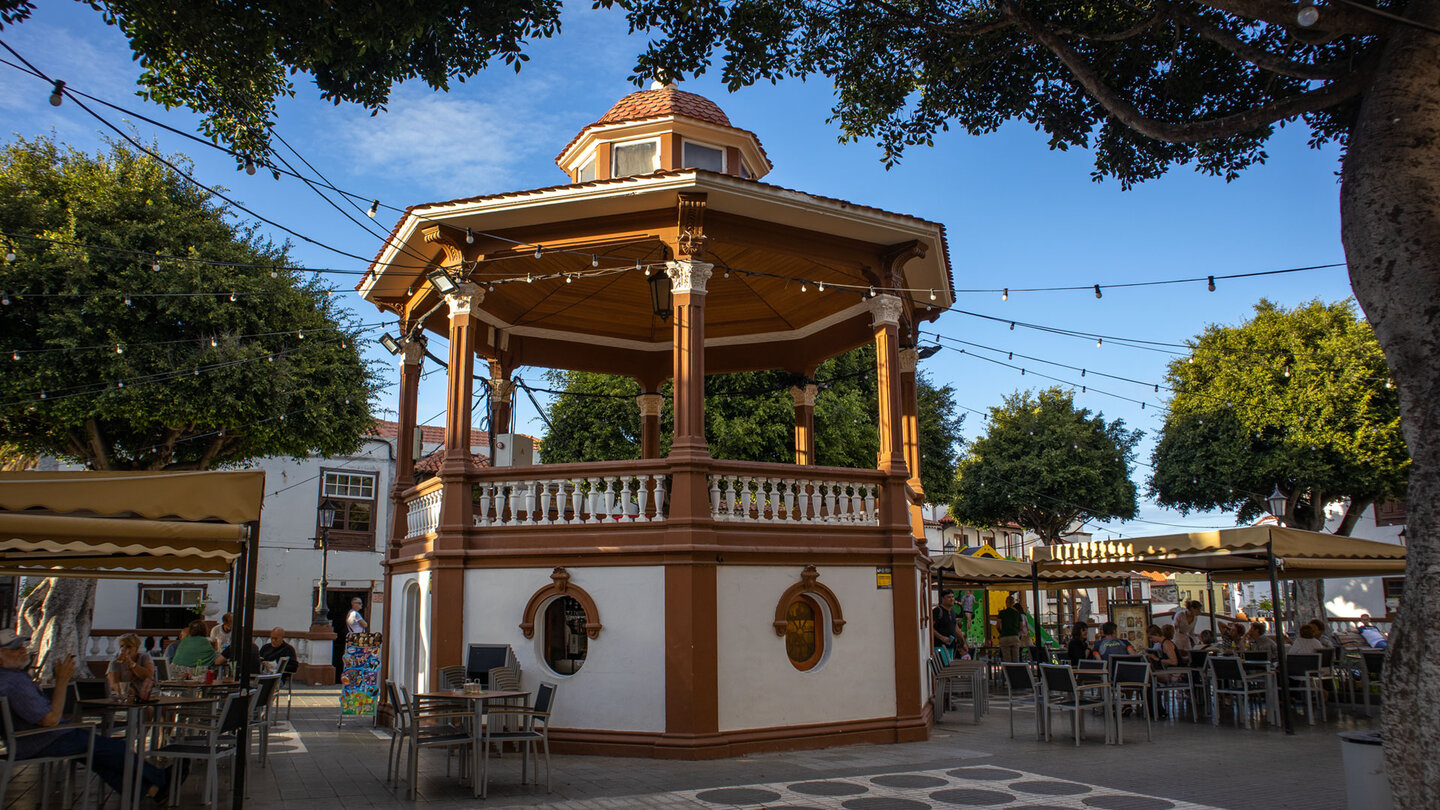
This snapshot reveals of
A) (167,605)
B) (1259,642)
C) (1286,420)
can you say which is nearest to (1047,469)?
(1286,420)

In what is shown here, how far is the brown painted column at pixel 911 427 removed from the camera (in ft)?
45.7

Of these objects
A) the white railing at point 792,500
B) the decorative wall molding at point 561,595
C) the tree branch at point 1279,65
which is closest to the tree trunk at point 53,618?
the decorative wall molding at point 561,595

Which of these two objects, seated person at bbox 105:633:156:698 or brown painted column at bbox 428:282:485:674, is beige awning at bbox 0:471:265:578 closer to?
seated person at bbox 105:633:156:698

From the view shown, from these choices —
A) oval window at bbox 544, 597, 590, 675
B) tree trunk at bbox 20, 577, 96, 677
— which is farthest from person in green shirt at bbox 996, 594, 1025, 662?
tree trunk at bbox 20, 577, 96, 677

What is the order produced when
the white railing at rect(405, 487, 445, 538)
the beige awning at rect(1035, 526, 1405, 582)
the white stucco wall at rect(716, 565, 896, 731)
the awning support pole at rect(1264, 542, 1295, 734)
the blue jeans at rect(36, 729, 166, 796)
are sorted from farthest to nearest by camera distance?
the beige awning at rect(1035, 526, 1405, 582)
the white railing at rect(405, 487, 445, 538)
the awning support pole at rect(1264, 542, 1295, 734)
the white stucco wall at rect(716, 565, 896, 731)
the blue jeans at rect(36, 729, 166, 796)

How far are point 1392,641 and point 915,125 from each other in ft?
25.4

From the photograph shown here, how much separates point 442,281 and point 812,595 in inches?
233

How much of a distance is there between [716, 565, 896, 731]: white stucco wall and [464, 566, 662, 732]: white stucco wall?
725mm

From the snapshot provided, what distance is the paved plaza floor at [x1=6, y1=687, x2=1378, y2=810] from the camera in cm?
786

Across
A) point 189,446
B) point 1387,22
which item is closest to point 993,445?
point 189,446

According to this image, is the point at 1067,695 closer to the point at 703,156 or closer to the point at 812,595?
the point at 812,595

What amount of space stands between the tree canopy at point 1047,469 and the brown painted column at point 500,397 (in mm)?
22086

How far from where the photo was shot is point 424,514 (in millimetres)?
12773

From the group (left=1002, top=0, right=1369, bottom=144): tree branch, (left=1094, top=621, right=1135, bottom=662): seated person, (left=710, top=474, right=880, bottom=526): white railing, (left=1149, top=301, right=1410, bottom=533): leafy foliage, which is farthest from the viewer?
(left=1149, top=301, right=1410, bottom=533): leafy foliage
